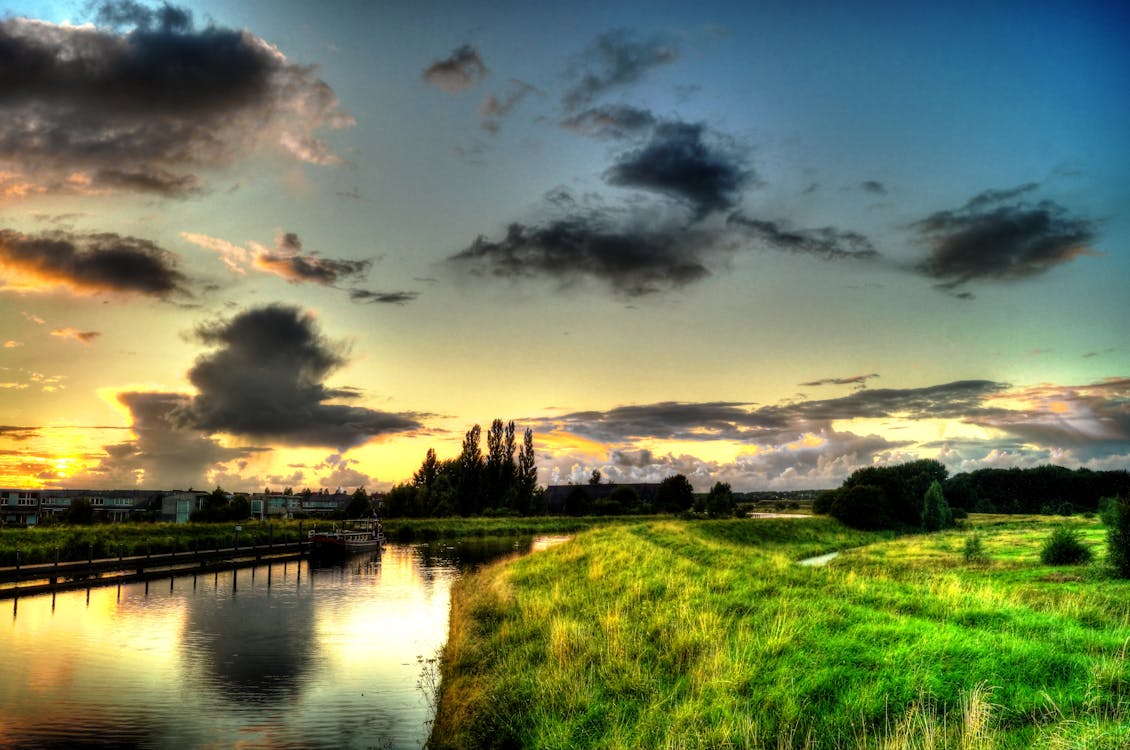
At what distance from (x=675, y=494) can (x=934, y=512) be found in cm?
4760

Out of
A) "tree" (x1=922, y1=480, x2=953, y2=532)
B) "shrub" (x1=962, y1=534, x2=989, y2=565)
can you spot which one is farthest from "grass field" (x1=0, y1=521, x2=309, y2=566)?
"tree" (x1=922, y1=480, x2=953, y2=532)

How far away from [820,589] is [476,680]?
9400 millimetres

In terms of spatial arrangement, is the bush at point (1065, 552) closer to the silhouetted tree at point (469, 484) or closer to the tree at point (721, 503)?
the tree at point (721, 503)

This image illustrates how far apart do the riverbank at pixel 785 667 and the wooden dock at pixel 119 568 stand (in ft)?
84.4

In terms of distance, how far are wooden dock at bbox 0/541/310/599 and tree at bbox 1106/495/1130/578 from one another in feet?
155

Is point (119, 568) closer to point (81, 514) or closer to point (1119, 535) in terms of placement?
point (81, 514)

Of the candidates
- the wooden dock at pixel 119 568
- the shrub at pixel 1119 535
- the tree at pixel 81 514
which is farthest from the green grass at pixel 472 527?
the shrub at pixel 1119 535

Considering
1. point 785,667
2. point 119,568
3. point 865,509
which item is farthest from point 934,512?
point 119,568

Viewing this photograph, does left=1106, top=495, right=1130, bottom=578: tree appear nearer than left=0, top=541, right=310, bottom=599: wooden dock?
Yes

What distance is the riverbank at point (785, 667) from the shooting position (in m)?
11.0

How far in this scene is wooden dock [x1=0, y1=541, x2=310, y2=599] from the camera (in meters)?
35.7

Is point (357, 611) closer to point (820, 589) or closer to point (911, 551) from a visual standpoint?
point (820, 589)

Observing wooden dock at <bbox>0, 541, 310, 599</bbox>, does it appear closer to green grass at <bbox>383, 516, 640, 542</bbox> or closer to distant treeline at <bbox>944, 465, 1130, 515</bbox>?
green grass at <bbox>383, 516, 640, 542</bbox>

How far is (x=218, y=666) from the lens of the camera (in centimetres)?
2105
